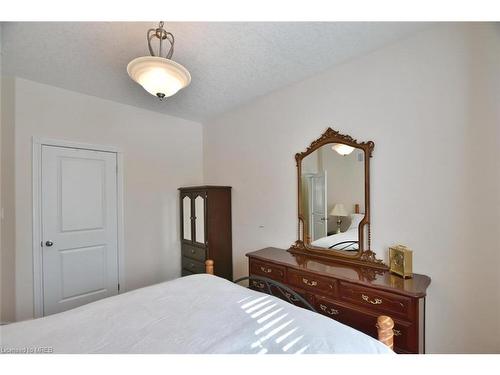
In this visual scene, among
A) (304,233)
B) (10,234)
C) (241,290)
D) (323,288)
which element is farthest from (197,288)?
(10,234)

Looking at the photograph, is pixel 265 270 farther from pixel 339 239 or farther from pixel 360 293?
pixel 360 293

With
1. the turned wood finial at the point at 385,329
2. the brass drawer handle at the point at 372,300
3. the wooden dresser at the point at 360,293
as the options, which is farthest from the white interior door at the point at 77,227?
the turned wood finial at the point at 385,329

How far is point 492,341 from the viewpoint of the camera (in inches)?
55.9

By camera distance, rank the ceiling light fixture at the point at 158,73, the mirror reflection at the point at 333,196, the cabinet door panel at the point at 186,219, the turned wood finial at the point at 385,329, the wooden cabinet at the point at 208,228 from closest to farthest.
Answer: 1. the turned wood finial at the point at 385,329
2. the ceiling light fixture at the point at 158,73
3. the mirror reflection at the point at 333,196
4. the wooden cabinet at the point at 208,228
5. the cabinet door panel at the point at 186,219

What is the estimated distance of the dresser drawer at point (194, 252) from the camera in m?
2.97

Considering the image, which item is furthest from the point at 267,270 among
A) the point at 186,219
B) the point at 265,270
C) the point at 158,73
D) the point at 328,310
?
the point at 158,73

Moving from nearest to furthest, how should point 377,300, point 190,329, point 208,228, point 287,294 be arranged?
point 190,329 < point 377,300 < point 287,294 < point 208,228

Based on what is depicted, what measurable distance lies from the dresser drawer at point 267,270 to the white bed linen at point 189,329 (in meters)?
0.75

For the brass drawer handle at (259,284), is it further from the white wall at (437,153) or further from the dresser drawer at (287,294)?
the white wall at (437,153)

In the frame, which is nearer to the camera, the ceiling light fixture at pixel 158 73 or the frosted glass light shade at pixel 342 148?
the ceiling light fixture at pixel 158 73

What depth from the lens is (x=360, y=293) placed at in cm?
162

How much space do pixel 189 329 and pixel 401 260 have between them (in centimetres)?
150
